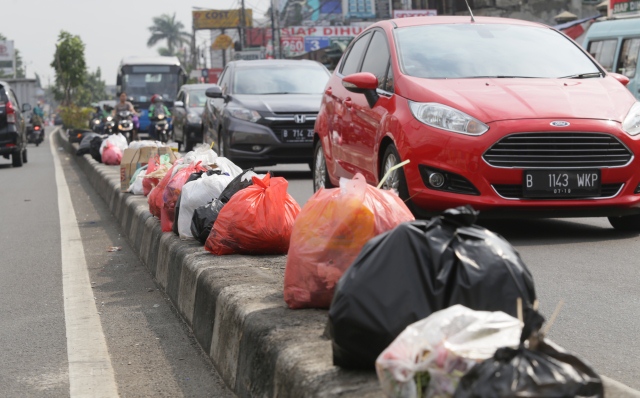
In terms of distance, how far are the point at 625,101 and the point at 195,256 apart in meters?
3.42

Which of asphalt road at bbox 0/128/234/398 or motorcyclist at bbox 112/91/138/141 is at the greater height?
motorcyclist at bbox 112/91/138/141

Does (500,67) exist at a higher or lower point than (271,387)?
higher

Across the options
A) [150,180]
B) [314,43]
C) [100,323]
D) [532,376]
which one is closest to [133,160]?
[150,180]

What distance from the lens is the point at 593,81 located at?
786 centimetres

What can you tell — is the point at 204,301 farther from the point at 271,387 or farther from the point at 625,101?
the point at 625,101

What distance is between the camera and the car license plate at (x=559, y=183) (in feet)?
23.1

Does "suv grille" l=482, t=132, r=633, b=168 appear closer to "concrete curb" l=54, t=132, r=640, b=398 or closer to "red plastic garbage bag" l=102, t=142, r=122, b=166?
"concrete curb" l=54, t=132, r=640, b=398

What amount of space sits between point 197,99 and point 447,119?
18387 millimetres

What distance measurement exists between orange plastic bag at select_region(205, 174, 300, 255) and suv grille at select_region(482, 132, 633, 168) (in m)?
1.78

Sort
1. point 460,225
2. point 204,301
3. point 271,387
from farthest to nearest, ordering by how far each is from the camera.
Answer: point 204,301 < point 271,387 < point 460,225

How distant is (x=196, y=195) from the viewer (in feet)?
22.5

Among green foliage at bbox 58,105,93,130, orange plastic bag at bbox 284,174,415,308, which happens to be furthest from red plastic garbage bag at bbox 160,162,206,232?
green foliage at bbox 58,105,93,130

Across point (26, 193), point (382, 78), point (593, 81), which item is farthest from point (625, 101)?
point (26, 193)

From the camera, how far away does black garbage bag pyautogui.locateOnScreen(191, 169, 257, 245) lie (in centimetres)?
621
